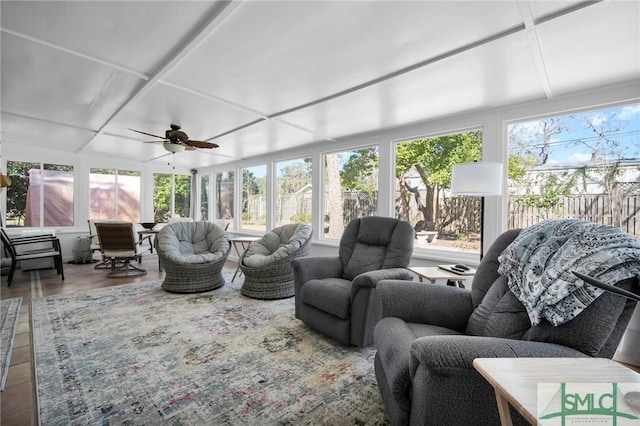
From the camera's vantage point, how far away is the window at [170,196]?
755cm

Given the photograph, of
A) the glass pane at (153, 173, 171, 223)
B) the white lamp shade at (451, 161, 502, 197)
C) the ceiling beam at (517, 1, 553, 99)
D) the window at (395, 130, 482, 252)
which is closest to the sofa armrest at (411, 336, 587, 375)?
the white lamp shade at (451, 161, 502, 197)

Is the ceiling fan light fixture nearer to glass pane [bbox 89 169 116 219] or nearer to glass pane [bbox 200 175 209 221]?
glass pane [bbox 89 169 116 219]

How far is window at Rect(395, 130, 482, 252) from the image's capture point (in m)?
3.52

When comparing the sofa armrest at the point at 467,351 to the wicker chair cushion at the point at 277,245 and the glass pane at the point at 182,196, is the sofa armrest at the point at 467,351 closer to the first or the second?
the wicker chair cushion at the point at 277,245

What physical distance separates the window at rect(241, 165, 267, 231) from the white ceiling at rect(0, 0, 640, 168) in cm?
281

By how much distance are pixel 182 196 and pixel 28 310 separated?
5188 millimetres

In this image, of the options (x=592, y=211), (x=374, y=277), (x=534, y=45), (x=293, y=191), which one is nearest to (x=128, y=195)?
(x=293, y=191)

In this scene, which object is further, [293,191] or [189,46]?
[293,191]

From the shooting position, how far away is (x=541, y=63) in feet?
7.05

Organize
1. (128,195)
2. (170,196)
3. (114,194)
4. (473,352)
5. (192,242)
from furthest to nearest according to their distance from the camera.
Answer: (170,196) < (128,195) < (114,194) < (192,242) < (473,352)

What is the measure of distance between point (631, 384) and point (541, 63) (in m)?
2.28

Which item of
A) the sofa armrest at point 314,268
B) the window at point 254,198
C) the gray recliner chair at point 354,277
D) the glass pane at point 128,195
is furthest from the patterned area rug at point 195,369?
the glass pane at point 128,195

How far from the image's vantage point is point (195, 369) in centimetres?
200

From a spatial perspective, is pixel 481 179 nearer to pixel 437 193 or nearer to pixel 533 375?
pixel 437 193
